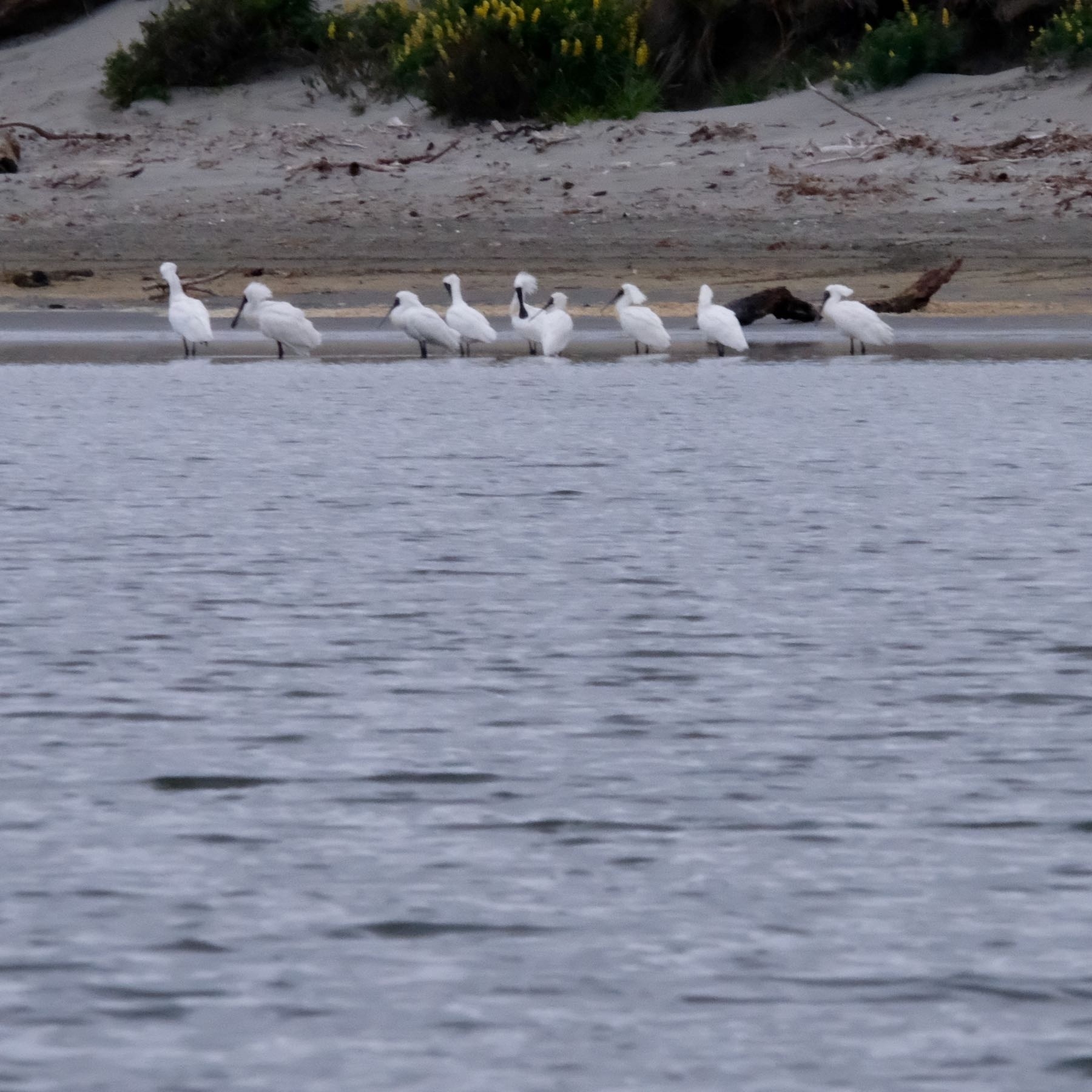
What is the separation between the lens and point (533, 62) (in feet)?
89.4

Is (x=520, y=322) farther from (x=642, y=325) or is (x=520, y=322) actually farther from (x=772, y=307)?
(x=772, y=307)

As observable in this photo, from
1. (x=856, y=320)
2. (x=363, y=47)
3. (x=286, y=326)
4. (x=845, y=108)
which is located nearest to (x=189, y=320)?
(x=286, y=326)

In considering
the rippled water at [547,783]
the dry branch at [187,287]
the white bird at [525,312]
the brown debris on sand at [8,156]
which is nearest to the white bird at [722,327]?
the white bird at [525,312]

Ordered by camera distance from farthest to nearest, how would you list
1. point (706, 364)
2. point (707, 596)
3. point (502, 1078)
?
point (706, 364), point (707, 596), point (502, 1078)

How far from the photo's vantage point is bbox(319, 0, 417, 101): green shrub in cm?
2862

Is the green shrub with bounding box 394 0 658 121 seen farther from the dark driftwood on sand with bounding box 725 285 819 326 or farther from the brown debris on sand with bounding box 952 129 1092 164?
the dark driftwood on sand with bounding box 725 285 819 326

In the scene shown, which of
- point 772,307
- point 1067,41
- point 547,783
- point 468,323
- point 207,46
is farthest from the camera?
point 207,46

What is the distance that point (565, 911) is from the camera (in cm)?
401

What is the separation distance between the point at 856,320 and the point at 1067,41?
323 inches

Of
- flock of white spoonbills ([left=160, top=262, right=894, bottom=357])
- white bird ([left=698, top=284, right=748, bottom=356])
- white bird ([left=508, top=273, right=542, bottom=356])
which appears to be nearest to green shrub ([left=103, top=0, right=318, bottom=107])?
white bird ([left=508, top=273, right=542, bottom=356])

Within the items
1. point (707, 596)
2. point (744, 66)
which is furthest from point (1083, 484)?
point (744, 66)

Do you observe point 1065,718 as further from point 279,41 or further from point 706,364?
point 279,41

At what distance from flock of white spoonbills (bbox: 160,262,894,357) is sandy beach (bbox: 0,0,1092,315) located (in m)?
2.24

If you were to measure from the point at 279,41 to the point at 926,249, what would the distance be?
37.3 ft
